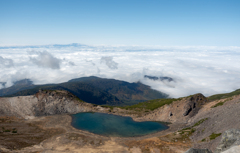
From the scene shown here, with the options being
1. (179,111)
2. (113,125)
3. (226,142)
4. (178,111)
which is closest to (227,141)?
(226,142)

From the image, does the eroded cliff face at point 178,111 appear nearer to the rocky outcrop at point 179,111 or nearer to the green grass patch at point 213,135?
the rocky outcrop at point 179,111

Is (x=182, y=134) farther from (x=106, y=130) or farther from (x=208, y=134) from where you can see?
(x=106, y=130)

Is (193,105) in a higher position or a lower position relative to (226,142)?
lower

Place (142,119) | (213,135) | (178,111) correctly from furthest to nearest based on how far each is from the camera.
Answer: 1. (142,119)
2. (178,111)
3. (213,135)

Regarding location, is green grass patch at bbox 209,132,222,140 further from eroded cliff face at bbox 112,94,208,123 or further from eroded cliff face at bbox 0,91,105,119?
eroded cliff face at bbox 0,91,105,119

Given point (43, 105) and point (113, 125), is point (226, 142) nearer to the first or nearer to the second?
point (113, 125)

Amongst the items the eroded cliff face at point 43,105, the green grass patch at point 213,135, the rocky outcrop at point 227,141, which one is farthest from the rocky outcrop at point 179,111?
the rocky outcrop at point 227,141

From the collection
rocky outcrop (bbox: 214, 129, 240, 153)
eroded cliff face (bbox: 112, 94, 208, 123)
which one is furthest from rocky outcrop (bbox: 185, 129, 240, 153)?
eroded cliff face (bbox: 112, 94, 208, 123)

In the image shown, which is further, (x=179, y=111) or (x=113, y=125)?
(x=179, y=111)
